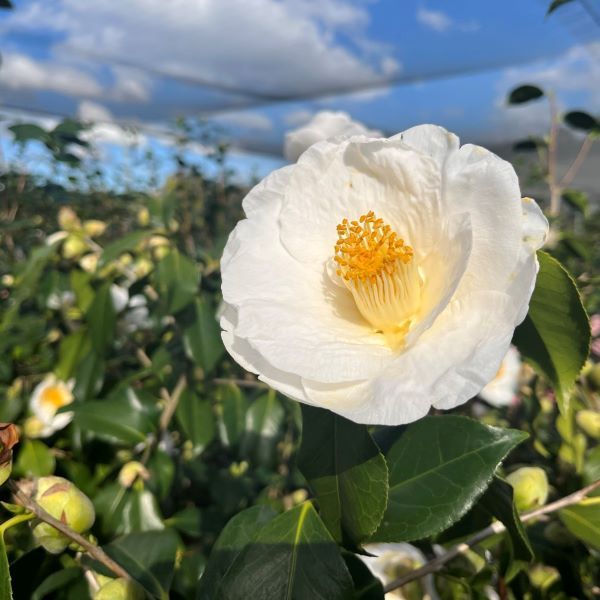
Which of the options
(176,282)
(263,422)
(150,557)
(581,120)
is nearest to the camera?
(150,557)

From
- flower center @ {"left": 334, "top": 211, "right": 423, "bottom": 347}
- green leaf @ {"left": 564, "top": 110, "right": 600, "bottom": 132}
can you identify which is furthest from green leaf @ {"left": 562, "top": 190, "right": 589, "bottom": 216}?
flower center @ {"left": 334, "top": 211, "right": 423, "bottom": 347}

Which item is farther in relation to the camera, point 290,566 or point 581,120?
point 581,120

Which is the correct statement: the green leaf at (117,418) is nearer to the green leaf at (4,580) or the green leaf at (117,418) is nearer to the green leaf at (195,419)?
the green leaf at (195,419)

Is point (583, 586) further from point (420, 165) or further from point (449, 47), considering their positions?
point (449, 47)

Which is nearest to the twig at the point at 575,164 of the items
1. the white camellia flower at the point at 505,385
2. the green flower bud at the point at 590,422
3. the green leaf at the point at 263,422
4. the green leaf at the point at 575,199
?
the green leaf at the point at 575,199

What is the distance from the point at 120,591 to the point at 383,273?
14.8 inches

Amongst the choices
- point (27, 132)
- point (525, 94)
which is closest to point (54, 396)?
point (27, 132)

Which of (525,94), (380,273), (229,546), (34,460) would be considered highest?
(525,94)

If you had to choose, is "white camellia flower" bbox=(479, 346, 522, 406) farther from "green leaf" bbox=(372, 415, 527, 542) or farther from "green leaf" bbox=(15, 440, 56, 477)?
"green leaf" bbox=(15, 440, 56, 477)

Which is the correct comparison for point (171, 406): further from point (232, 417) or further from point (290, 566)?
point (290, 566)

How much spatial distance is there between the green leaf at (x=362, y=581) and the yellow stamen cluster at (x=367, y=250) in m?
0.26

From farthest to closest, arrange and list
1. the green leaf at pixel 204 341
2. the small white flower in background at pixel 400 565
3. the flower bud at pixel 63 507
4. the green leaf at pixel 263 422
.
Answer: the green leaf at pixel 263 422 < the green leaf at pixel 204 341 < the small white flower in background at pixel 400 565 < the flower bud at pixel 63 507

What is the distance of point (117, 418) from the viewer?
36.1 inches

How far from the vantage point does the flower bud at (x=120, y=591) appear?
49cm
